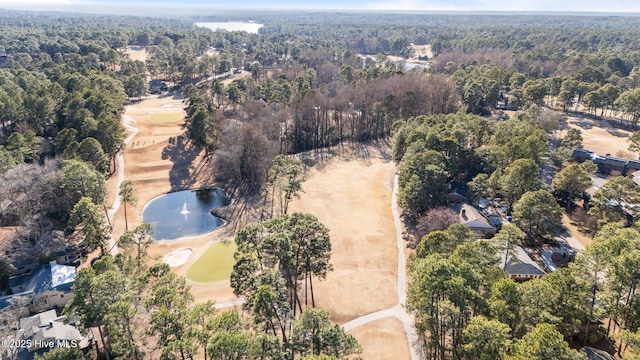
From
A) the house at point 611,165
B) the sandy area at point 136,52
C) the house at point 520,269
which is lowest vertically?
the house at point 520,269

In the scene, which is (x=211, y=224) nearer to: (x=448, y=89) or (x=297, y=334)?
(x=297, y=334)

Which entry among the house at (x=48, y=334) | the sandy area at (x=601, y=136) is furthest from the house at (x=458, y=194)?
the house at (x=48, y=334)

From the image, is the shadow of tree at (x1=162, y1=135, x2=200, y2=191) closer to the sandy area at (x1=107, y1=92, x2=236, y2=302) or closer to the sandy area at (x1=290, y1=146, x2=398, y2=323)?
the sandy area at (x1=107, y1=92, x2=236, y2=302)

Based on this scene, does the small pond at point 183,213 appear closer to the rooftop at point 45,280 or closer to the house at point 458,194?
the rooftop at point 45,280

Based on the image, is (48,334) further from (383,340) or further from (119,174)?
(119,174)

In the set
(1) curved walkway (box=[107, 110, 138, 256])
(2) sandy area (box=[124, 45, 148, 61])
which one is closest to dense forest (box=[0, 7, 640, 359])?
(1) curved walkway (box=[107, 110, 138, 256])

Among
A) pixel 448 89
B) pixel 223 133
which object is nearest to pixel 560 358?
pixel 223 133
